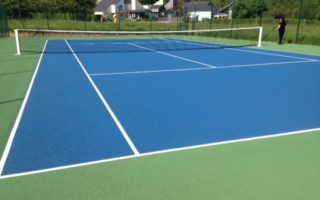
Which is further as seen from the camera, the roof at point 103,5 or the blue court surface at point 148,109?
the roof at point 103,5

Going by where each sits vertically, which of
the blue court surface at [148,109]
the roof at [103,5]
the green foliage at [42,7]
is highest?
the roof at [103,5]

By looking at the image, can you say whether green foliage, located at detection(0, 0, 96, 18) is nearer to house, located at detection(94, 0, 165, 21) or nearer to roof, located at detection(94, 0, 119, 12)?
house, located at detection(94, 0, 165, 21)

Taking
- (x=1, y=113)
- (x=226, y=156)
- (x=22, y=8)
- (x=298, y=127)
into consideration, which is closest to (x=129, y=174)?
(x=226, y=156)

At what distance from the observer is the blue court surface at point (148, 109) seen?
540 cm

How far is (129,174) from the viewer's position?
176 inches

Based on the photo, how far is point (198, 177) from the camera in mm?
4395

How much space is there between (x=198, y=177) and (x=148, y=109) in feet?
11.1

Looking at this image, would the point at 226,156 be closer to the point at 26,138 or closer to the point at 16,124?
the point at 26,138

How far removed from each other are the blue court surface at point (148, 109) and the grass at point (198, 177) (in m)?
0.34

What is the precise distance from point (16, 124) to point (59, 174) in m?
2.55

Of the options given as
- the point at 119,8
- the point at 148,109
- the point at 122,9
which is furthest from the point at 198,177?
the point at 122,9

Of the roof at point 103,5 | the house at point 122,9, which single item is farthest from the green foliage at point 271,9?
the roof at point 103,5

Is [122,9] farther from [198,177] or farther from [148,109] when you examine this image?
[198,177]

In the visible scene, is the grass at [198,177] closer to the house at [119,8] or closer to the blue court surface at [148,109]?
the blue court surface at [148,109]
